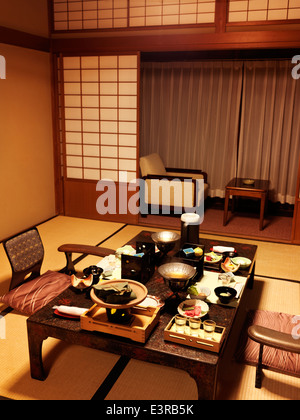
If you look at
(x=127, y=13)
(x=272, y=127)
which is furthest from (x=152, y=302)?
(x=272, y=127)

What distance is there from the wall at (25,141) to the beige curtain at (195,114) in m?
1.99

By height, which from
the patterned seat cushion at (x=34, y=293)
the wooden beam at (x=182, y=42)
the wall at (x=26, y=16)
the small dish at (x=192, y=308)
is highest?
the wall at (x=26, y=16)

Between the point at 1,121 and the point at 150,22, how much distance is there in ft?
6.88

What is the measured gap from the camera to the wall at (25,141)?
14.7 ft

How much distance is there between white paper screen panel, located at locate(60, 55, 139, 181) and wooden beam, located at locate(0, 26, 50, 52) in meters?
0.31

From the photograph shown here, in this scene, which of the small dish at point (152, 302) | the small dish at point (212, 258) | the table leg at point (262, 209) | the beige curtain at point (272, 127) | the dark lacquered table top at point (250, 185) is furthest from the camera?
the beige curtain at point (272, 127)

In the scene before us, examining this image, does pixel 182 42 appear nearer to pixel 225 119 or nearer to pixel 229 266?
pixel 225 119

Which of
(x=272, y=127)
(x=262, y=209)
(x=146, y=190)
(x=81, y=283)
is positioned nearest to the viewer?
(x=81, y=283)

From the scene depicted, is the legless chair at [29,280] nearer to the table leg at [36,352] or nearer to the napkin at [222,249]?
the table leg at [36,352]

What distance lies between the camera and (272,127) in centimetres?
599

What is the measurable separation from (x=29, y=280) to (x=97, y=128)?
2.75 m

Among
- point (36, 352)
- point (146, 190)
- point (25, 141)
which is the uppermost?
point (25, 141)

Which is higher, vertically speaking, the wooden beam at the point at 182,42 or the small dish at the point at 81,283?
the wooden beam at the point at 182,42

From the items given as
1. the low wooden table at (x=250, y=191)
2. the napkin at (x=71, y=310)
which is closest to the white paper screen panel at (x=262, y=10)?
the low wooden table at (x=250, y=191)
